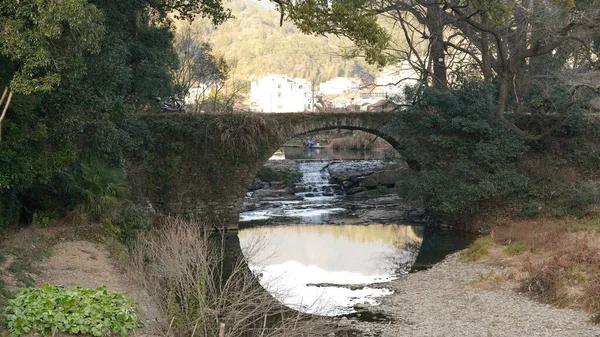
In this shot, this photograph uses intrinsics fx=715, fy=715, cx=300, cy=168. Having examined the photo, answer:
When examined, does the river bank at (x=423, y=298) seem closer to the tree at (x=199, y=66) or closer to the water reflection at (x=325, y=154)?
the tree at (x=199, y=66)

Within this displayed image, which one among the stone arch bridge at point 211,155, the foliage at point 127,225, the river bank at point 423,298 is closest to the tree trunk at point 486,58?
the stone arch bridge at point 211,155

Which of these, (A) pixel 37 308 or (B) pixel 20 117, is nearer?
(A) pixel 37 308

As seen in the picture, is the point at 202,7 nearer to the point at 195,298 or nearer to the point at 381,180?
the point at 195,298

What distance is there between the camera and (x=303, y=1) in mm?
14062

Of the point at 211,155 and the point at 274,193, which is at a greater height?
the point at 211,155

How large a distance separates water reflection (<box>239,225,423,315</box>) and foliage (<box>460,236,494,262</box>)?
1.61 metres

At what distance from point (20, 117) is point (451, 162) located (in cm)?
1490

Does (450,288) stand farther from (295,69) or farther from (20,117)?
(295,69)

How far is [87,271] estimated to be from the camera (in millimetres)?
13789

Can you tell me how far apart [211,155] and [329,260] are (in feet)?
20.9

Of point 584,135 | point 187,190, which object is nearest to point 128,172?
point 187,190

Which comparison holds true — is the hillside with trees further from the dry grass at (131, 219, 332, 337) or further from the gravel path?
the dry grass at (131, 219, 332, 337)

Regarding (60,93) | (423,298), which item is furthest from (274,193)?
(60,93)

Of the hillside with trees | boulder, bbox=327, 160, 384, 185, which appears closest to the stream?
boulder, bbox=327, 160, 384, 185
